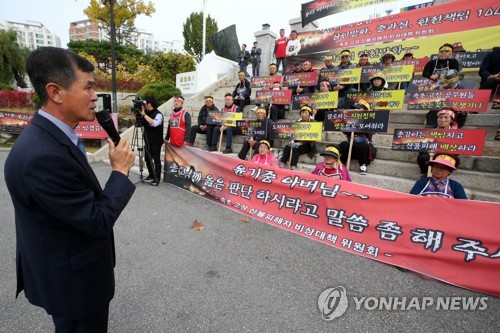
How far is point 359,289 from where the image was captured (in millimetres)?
2615

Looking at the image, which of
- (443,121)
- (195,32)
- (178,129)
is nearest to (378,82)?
(443,121)

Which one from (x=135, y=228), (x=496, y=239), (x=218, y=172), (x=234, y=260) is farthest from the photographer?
(x=218, y=172)

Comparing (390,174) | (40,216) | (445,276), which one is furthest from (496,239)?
(40,216)

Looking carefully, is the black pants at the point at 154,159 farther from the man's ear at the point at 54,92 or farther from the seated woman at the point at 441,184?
the seated woman at the point at 441,184

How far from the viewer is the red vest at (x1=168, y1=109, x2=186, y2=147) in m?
5.89

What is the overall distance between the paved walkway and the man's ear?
6.08ft

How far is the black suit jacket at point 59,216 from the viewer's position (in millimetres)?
1002

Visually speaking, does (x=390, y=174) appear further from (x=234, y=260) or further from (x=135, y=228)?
(x=135, y=228)

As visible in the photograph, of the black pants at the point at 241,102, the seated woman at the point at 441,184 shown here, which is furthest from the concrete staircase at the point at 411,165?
the black pants at the point at 241,102

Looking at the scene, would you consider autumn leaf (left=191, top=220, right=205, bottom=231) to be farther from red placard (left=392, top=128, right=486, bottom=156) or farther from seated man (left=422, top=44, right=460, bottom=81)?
seated man (left=422, top=44, right=460, bottom=81)

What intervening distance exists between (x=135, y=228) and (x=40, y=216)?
299 centimetres

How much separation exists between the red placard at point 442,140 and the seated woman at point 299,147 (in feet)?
6.16

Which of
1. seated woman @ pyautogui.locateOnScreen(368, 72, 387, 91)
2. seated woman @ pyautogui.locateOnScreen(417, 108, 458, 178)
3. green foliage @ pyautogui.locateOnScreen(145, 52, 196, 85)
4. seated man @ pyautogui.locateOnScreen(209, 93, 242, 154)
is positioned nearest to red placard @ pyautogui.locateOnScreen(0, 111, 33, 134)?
seated man @ pyautogui.locateOnScreen(209, 93, 242, 154)

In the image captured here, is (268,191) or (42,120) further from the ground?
(42,120)
